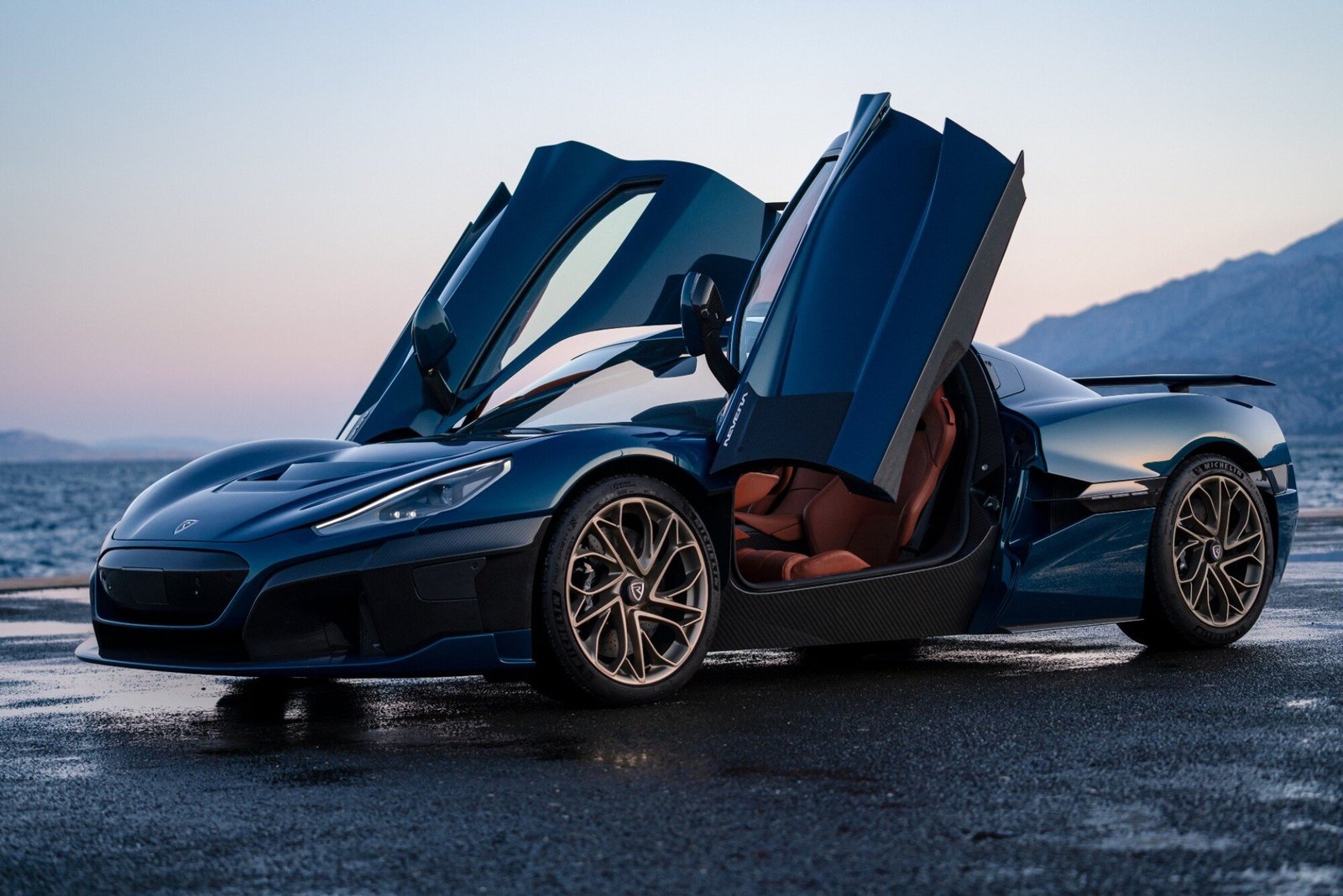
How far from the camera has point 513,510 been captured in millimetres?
4609

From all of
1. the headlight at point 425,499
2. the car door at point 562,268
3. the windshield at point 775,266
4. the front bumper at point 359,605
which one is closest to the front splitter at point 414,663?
the front bumper at point 359,605

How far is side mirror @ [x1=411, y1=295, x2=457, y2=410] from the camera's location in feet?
19.3

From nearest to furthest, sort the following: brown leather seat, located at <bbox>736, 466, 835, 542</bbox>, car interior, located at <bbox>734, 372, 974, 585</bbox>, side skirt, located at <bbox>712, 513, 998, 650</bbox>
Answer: side skirt, located at <bbox>712, 513, 998, 650</bbox> < car interior, located at <bbox>734, 372, 974, 585</bbox> < brown leather seat, located at <bbox>736, 466, 835, 542</bbox>

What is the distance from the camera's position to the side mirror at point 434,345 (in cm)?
588

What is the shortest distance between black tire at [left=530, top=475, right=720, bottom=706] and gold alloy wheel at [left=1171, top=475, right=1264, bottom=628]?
2.11 m

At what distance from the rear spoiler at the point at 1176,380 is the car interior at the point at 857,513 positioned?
3.46 ft

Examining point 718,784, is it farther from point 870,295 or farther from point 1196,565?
point 1196,565

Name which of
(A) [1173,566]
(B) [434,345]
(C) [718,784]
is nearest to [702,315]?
(B) [434,345]

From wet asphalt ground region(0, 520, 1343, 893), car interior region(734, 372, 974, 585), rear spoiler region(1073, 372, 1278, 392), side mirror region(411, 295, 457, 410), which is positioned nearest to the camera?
wet asphalt ground region(0, 520, 1343, 893)

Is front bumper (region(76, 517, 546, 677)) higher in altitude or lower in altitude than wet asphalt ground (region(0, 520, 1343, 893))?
higher

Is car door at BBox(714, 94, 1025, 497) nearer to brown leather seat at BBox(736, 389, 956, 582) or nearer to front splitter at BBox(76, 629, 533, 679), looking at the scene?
brown leather seat at BBox(736, 389, 956, 582)

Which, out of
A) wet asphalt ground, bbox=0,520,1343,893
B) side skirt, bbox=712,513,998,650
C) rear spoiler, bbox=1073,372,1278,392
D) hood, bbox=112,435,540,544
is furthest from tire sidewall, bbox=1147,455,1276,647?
hood, bbox=112,435,540,544

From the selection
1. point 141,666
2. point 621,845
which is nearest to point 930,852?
point 621,845

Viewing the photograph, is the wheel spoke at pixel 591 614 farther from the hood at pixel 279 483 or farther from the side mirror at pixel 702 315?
the side mirror at pixel 702 315
